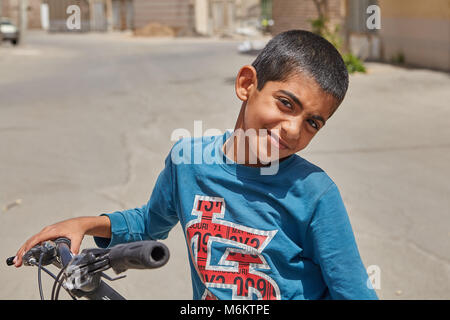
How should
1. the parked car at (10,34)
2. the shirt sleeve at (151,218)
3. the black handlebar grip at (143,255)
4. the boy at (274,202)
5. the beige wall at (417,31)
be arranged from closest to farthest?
the black handlebar grip at (143,255), the boy at (274,202), the shirt sleeve at (151,218), the beige wall at (417,31), the parked car at (10,34)

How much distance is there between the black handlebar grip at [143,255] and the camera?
3.59 feet

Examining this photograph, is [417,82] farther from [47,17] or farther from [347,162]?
[47,17]

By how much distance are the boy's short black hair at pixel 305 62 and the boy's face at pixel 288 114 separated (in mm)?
16

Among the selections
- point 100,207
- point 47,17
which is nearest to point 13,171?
point 100,207

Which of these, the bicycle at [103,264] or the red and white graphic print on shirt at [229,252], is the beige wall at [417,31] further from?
the bicycle at [103,264]

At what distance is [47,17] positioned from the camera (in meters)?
58.0

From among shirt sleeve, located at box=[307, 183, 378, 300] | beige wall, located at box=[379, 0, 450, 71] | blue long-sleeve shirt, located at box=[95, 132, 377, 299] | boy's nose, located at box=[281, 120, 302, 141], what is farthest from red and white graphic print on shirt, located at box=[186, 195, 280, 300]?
beige wall, located at box=[379, 0, 450, 71]

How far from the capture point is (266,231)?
5.35 feet

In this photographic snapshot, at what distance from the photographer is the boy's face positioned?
160cm

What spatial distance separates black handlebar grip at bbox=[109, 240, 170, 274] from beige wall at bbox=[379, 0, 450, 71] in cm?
1611

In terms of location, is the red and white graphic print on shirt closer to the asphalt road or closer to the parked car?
the asphalt road

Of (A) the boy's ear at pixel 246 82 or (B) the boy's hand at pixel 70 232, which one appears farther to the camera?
(A) the boy's ear at pixel 246 82

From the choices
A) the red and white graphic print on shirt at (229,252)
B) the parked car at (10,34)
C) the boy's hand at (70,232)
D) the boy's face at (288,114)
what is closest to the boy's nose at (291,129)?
the boy's face at (288,114)

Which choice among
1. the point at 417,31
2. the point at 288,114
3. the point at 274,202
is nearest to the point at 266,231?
the point at 274,202
